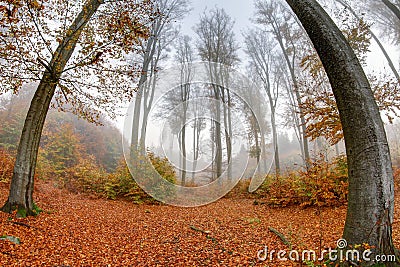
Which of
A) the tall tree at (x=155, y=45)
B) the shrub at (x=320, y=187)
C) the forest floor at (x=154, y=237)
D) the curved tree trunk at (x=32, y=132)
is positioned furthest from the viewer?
the tall tree at (x=155, y=45)

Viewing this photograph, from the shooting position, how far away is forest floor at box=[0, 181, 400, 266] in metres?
3.57

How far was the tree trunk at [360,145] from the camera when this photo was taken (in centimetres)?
267

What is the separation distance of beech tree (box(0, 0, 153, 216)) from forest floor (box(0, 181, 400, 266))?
1.15m

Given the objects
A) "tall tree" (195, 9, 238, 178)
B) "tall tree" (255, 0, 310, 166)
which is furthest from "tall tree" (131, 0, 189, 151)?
"tall tree" (255, 0, 310, 166)

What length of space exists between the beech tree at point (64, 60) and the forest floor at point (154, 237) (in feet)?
3.79

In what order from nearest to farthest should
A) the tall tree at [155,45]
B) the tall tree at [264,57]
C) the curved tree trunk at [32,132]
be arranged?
the curved tree trunk at [32,132]
the tall tree at [155,45]
the tall tree at [264,57]

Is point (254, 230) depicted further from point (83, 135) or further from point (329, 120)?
point (83, 135)

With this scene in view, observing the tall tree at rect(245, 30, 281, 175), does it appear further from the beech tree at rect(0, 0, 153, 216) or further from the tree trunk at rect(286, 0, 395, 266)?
the tree trunk at rect(286, 0, 395, 266)

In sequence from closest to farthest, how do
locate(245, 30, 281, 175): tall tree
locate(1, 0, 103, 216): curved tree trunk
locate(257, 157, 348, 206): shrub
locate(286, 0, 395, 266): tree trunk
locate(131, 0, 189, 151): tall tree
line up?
locate(286, 0, 395, 266): tree trunk
locate(1, 0, 103, 216): curved tree trunk
locate(257, 157, 348, 206): shrub
locate(131, 0, 189, 151): tall tree
locate(245, 30, 281, 175): tall tree

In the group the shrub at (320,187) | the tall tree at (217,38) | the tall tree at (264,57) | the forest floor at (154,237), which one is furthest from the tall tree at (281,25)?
the forest floor at (154,237)

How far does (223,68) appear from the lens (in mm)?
12203

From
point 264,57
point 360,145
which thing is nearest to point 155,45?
point 264,57

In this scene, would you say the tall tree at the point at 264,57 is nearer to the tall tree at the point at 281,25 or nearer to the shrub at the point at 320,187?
the tall tree at the point at 281,25

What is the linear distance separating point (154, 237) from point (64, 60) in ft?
15.6
